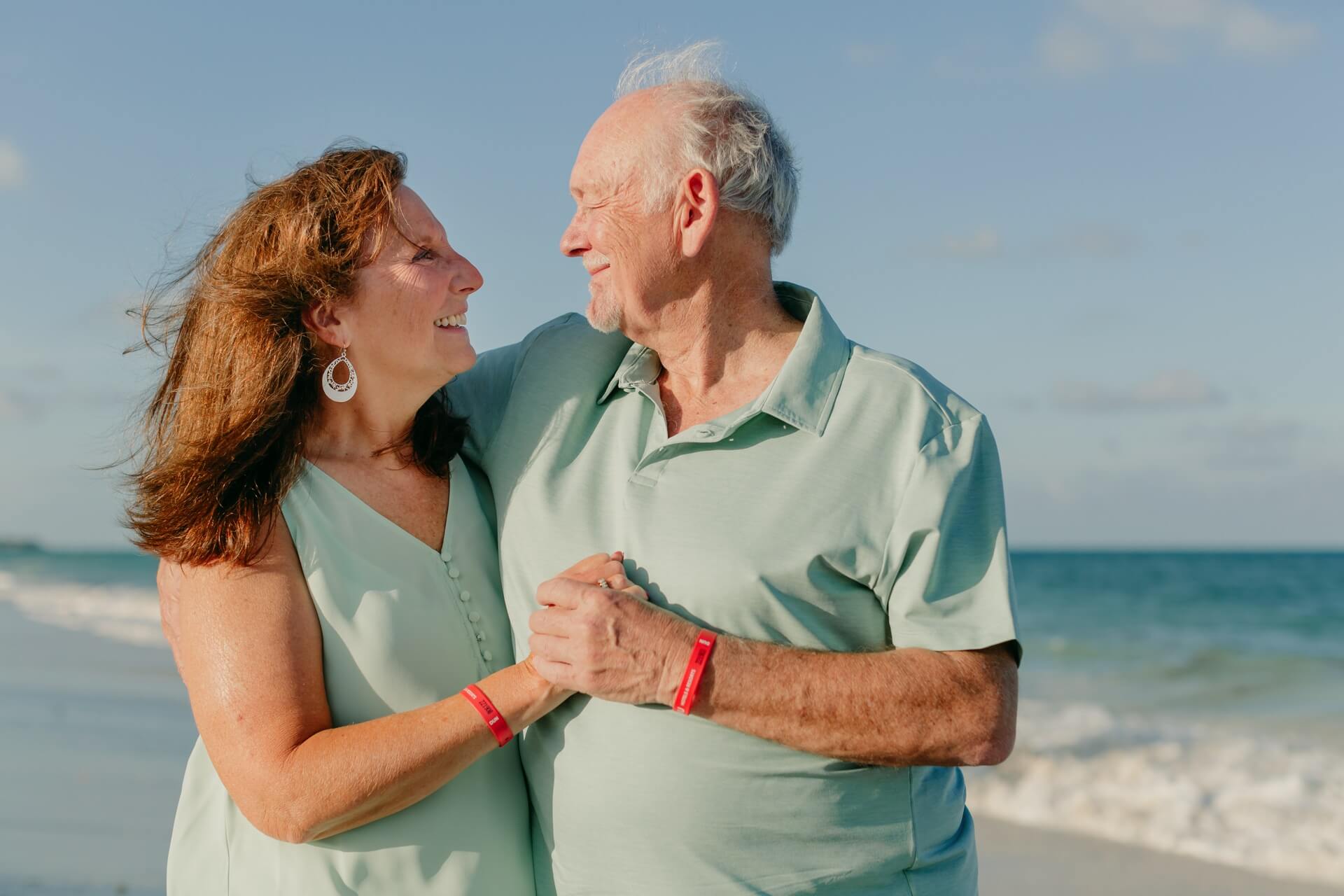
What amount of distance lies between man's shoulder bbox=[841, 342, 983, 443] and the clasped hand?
0.65m

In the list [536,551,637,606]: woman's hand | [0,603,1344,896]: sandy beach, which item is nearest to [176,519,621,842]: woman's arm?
[536,551,637,606]: woman's hand

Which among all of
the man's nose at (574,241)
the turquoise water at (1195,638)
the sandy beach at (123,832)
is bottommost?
the turquoise water at (1195,638)

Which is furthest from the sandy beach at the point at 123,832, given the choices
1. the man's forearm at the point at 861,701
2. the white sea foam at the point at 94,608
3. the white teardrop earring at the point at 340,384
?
the white sea foam at the point at 94,608

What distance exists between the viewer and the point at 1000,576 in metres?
2.47

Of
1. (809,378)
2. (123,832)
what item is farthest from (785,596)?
(123,832)

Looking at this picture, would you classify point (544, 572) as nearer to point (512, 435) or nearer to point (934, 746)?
point (512, 435)

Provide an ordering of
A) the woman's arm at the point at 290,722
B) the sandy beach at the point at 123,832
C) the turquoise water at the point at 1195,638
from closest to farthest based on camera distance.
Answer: the woman's arm at the point at 290,722 → the sandy beach at the point at 123,832 → the turquoise water at the point at 1195,638

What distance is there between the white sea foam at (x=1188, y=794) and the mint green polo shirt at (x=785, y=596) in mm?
4770

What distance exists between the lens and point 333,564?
8.50ft

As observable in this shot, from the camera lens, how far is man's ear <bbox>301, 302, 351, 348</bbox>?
2756 mm

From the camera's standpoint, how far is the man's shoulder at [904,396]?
258 centimetres

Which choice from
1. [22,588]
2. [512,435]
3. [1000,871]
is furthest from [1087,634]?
[22,588]

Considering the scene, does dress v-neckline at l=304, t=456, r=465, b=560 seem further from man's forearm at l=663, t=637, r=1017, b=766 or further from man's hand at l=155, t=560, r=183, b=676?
man's forearm at l=663, t=637, r=1017, b=766

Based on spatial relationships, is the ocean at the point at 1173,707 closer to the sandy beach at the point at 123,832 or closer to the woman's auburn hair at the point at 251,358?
the sandy beach at the point at 123,832
